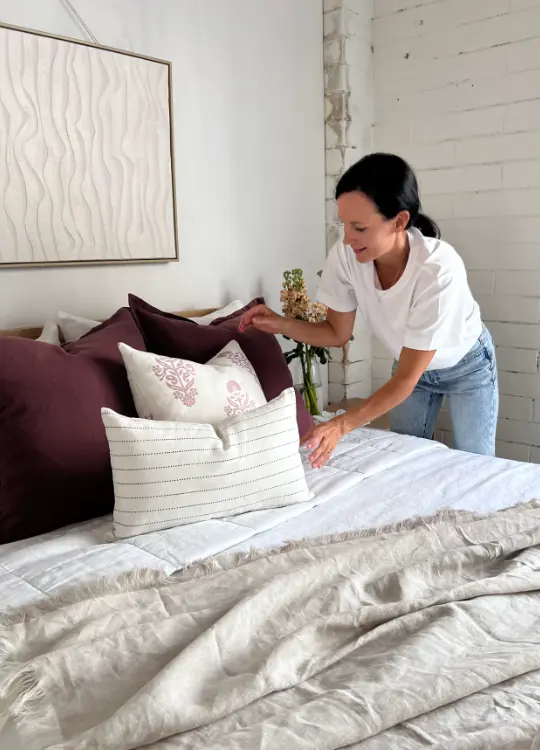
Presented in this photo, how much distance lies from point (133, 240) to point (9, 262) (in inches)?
18.2

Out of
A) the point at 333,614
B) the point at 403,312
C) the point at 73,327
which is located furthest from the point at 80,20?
the point at 333,614

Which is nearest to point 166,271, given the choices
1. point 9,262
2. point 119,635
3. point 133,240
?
point 133,240

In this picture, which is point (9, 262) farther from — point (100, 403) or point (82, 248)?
point (100, 403)

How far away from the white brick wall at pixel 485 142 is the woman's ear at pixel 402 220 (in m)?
1.07

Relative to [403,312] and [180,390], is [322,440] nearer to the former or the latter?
[180,390]

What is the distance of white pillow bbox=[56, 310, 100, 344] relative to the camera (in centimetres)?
205

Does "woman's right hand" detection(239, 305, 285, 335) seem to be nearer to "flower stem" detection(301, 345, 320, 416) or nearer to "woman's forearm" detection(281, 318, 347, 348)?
"woman's forearm" detection(281, 318, 347, 348)

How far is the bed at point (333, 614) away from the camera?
0.88 meters

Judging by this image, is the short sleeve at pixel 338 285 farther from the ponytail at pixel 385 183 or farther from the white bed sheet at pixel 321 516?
the white bed sheet at pixel 321 516

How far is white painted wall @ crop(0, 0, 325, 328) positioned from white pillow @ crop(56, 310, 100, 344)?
0.13m

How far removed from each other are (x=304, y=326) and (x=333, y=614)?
126 cm

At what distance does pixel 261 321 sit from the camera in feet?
7.04

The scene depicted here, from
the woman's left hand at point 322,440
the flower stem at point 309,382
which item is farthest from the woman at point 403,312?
the flower stem at point 309,382

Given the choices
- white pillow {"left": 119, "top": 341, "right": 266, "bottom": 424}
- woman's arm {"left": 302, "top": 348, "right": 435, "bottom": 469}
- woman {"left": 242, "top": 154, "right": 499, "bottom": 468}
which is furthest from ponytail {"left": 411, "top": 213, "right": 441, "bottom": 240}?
white pillow {"left": 119, "top": 341, "right": 266, "bottom": 424}
